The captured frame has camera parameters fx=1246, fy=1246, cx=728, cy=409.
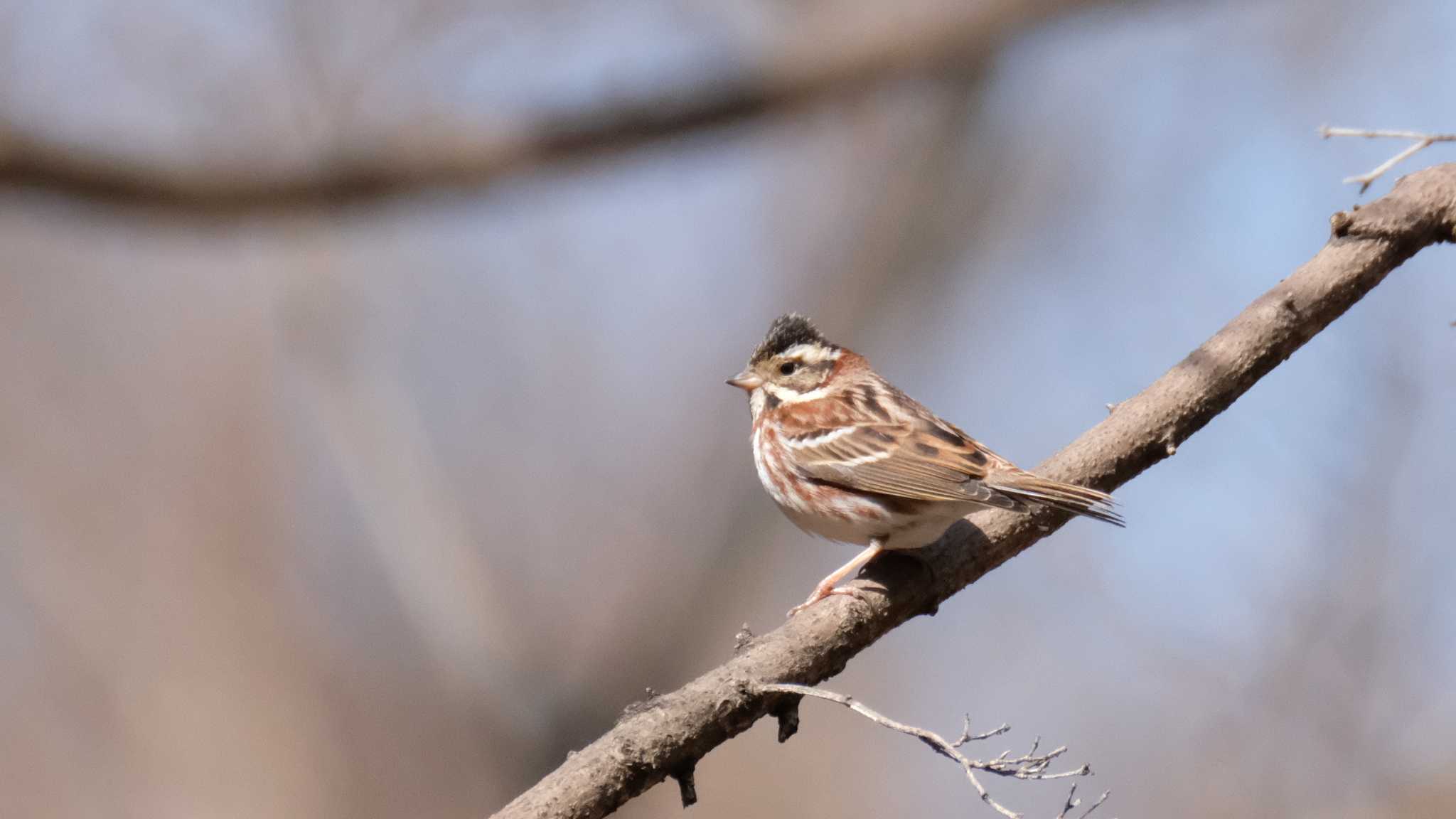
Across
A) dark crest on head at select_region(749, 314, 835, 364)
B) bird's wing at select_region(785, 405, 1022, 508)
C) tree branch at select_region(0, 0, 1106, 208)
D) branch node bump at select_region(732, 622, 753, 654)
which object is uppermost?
tree branch at select_region(0, 0, 1106, 208)

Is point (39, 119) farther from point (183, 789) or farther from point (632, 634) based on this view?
point (183, 789)

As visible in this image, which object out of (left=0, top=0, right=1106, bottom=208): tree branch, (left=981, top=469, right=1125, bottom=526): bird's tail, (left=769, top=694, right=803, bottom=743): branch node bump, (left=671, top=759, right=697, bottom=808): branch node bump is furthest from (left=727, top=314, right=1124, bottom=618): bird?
(left=0, top=0, right=1106, bottom=208): tree branch

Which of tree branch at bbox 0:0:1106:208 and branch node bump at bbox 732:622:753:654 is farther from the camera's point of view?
tree branch at bbox 0:0:1106:208

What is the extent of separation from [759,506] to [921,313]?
9.32 feet

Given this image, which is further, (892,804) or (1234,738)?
(892,804)

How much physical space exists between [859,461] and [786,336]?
1.02 m

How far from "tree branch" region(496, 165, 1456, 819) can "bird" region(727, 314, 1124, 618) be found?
139 mm

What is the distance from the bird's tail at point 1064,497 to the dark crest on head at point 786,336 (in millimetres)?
1905

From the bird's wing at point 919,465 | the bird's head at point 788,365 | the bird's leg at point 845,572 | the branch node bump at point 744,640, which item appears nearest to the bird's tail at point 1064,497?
the bird's wing at point 919,465

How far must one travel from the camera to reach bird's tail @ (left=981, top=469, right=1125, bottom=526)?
13.9 feet

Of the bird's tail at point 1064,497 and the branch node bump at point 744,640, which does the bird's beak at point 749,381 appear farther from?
the branch node bump at point 744,640

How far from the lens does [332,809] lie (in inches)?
581

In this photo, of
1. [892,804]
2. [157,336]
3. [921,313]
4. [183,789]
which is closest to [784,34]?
[921,313]

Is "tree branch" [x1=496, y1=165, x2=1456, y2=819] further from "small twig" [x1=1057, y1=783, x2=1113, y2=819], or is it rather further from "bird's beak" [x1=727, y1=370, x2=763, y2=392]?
"bird's beak" [x1=727, y1=370, x2=763, y2=392]
